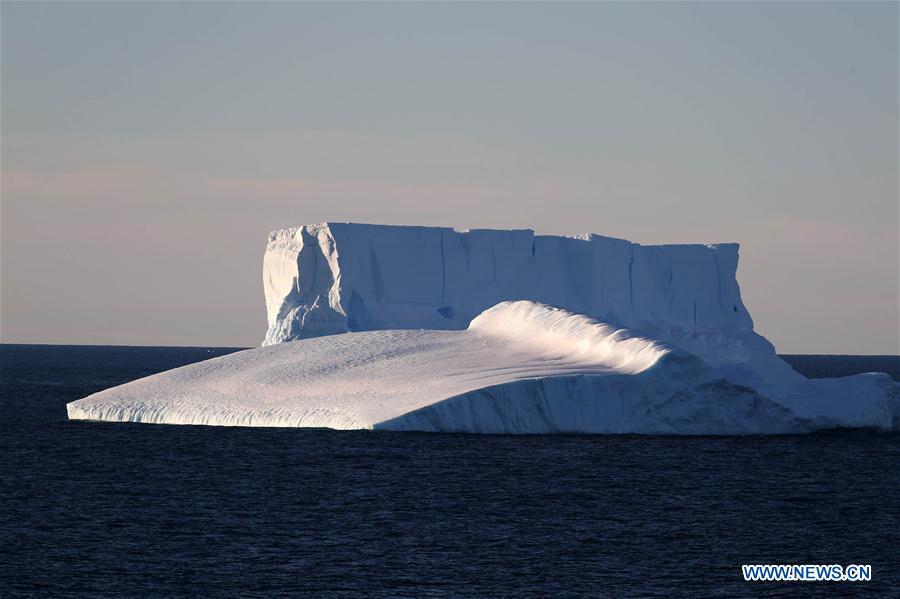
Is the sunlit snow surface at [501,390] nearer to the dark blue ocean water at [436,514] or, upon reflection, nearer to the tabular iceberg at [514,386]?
the tabular iceberg at [514,386]

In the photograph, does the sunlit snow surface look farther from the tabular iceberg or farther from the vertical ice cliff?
the vertical ice cliff

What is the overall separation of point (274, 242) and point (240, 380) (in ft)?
78.0

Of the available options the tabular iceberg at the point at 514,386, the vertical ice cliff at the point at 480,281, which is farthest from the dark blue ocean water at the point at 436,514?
the vertical ice cliff at the point at 480,281

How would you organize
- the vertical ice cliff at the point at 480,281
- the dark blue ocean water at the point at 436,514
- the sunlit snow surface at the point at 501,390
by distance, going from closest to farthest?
the dark blue ocean water at the point at 436,514
the sunlit snow surface at the point at 501,390
the vertical ice cliff at the point at 480,281

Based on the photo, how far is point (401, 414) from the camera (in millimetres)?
31984

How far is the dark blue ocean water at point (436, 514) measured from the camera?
17.2 m

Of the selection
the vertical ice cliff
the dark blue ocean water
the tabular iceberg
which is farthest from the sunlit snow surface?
the vertical ice cliff

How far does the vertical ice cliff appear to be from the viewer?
55375mm

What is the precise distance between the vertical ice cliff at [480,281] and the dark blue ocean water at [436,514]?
20867 millimetres

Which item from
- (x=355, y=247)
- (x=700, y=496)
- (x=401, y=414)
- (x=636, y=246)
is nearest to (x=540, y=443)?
(x=401, y=414)

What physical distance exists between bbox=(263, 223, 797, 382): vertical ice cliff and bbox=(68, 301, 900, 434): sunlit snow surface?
14.4 meters

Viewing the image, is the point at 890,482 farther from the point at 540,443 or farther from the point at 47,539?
the point at 47,539

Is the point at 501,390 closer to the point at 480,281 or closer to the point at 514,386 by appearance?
the point at 514,386

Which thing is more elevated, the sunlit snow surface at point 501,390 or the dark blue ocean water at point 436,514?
the sunlit snow surface at point 501,390
